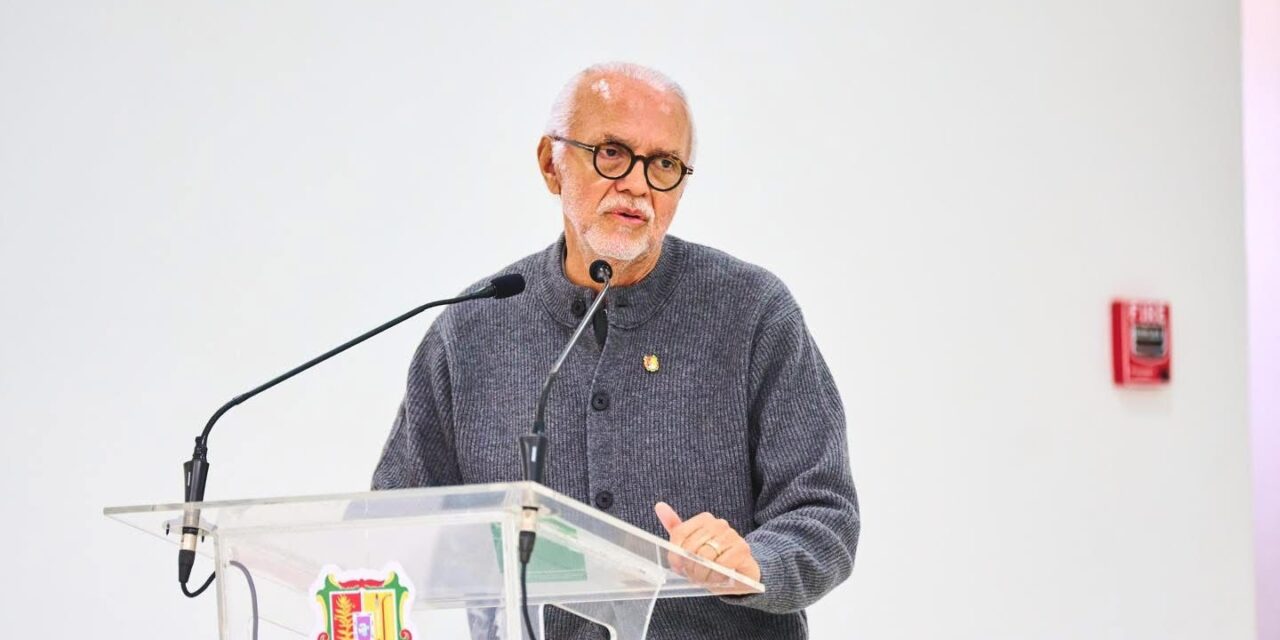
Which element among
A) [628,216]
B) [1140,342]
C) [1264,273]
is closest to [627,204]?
[628,216]

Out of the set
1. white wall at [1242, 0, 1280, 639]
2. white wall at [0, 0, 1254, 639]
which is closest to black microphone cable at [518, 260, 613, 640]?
white wall at [0, 0, 1254, 639]

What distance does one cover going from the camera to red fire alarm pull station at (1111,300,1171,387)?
3686 millimetres

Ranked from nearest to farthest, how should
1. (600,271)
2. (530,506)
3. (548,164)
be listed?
(530,506)
(600,271)
(548,164)

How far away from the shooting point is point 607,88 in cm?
210

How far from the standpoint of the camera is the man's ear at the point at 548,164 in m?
2.21

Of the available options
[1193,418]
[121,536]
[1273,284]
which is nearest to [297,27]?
[121,536]

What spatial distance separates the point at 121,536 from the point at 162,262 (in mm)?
469

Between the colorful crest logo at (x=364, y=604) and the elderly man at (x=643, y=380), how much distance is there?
0.51 metres

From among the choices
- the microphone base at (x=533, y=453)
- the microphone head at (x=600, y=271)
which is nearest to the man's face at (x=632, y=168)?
the microphone head at (x=600, y=271)

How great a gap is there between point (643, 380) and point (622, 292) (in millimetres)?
132

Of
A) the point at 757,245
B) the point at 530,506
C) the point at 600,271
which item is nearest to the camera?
the point at 530,506

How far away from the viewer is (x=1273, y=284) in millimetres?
4516

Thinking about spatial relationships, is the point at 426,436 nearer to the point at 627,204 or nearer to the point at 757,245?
the point at 627,204

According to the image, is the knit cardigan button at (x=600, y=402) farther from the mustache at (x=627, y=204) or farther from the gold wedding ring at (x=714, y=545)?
the gold wedding ring at (x=714, y=545)
